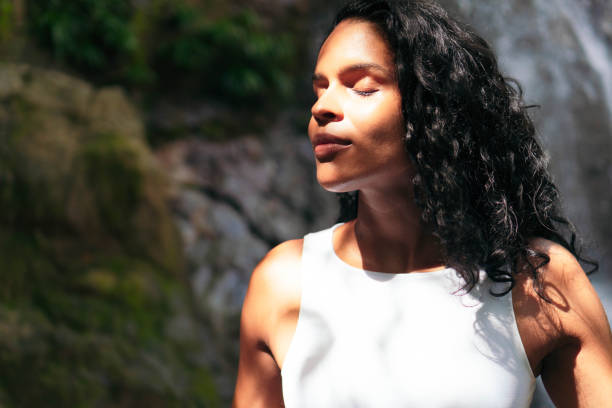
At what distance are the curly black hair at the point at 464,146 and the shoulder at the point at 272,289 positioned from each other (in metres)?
0.36

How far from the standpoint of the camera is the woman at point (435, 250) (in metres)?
1.22

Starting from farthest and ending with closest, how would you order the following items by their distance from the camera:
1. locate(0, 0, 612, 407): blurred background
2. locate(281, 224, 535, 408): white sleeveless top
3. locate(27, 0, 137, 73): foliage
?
locate(27, 0, 137, 73): foliage
locate(0, 0, 612, 407): blurred background
locate(281, 224, 535, 408): white sleeveless top

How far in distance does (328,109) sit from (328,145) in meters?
0.08

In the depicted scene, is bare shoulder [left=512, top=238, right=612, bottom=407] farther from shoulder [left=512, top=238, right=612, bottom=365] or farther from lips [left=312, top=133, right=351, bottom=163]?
lips [left=312, top=133, right=351, bottom=163]

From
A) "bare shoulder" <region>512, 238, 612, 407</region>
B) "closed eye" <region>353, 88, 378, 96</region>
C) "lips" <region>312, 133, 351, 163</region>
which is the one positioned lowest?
"bare shoulder" <region>512, 238, 612, 407</region>

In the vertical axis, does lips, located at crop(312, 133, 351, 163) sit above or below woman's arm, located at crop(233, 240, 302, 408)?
above

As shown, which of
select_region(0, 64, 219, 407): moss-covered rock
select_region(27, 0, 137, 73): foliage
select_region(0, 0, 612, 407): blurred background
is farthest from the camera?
select_region(27, 0, 137, 73): foliage

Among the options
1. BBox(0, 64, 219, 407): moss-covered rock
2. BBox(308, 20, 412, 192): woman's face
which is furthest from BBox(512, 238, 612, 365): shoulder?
BBox(0, 64, 219, 407): moss-covered rock

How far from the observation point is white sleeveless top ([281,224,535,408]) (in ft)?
3.95

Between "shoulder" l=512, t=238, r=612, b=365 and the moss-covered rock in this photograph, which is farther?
the moss-covered rock

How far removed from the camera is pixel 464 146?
4.28ft

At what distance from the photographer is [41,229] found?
3.13 metres

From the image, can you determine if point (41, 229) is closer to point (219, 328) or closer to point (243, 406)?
point (219, 328)

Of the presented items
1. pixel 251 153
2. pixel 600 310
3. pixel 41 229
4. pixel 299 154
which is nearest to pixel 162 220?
pixel 41 229
